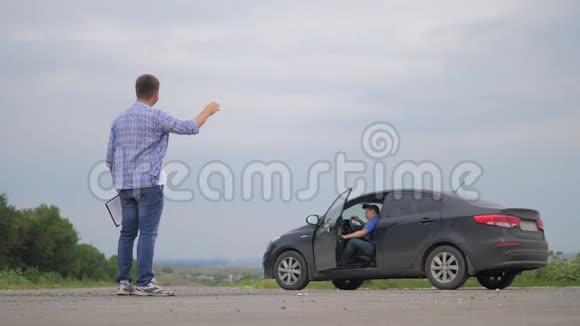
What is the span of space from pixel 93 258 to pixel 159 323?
148 ft

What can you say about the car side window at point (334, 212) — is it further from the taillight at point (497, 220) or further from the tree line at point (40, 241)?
the tree line at point (40, 241)

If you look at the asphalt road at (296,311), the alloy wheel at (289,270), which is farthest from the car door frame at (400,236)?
the asphalt road at (296,311)

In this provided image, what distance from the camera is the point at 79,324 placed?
7.07 metres

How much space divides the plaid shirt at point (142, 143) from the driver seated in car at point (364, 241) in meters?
4.41

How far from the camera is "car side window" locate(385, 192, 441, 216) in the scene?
14.6m

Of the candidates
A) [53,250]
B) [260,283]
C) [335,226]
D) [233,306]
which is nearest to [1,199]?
[53,250]

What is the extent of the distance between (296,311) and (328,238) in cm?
687

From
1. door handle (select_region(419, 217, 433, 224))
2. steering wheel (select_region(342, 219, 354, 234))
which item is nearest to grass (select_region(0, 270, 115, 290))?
steering wheel (select_region(342, 219, 354, 234))

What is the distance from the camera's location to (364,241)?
1521 cm

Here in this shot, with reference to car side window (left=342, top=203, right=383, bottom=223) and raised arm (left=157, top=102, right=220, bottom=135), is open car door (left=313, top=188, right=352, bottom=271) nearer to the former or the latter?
car side window (left=342, top=203, right=383, bottom=223)

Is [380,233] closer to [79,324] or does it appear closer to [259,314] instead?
[259,314]

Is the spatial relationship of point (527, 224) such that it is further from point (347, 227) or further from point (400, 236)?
point (347, 227)

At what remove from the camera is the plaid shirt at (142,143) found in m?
11.5

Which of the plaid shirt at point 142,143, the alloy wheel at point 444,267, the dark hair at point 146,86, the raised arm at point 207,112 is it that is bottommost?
the alloy wheel at point 444,267
